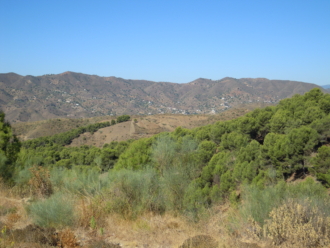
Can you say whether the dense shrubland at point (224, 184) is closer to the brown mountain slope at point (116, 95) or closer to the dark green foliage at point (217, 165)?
the dark green foliage at point (217, 165)

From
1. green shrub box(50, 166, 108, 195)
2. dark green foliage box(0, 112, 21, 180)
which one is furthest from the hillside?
green shrub box(50, 166, 108, 195)

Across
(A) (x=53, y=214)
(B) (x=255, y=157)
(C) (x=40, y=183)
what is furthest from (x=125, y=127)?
(A) (x=53, y=214)

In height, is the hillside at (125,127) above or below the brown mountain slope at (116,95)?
below

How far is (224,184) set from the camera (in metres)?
15.3

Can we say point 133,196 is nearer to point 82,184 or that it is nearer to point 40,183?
point 82,184


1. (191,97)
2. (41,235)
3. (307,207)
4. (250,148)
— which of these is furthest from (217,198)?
(191,97)

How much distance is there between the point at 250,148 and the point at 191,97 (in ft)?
449

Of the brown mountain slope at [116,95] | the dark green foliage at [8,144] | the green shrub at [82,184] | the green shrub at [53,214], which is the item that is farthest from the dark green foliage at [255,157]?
the brown mountain slope at [116,95]

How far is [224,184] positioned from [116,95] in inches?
5560

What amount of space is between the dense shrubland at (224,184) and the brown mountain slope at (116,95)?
95.0m

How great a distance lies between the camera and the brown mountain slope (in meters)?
115

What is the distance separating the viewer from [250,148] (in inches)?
683

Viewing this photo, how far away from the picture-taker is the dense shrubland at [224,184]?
465 centimetres

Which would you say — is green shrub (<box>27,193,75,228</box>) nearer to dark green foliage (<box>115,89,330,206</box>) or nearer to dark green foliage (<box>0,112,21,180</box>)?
dark green foliage (<box>0,112,21,180</box>)
